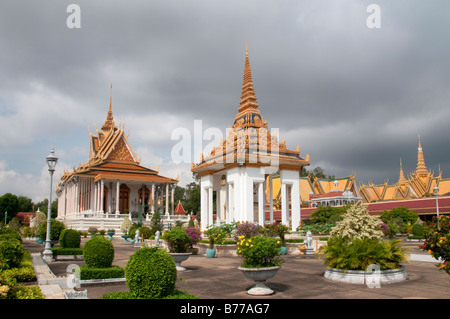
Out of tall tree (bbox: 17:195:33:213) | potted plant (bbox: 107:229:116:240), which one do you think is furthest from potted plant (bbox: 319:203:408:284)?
tall tree (bbox: 17:195:33:213)

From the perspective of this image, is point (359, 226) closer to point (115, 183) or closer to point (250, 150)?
point (250, 150)

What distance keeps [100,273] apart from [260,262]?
4.79 meters

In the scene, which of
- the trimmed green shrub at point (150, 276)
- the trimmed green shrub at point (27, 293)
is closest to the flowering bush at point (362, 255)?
the trimmed green shrub at point (150, 276)

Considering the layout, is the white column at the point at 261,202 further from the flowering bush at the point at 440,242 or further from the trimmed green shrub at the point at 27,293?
A: the trimmed green shrub at the point at 27,293

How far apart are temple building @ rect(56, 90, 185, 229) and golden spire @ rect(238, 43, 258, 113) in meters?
20.0

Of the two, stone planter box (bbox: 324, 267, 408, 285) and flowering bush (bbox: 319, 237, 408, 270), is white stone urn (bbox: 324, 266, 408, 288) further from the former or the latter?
flowering bush (bbox: 319, 237, 408, 270)

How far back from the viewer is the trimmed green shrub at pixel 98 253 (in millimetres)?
11094

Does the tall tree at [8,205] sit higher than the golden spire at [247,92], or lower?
lower

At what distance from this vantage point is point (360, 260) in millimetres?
10477

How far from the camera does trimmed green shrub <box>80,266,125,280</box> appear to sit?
34.3 ft

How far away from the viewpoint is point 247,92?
3106cm

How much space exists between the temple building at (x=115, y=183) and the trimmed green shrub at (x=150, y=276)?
37.4 m
